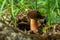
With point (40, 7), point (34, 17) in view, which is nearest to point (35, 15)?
point (34, 17)

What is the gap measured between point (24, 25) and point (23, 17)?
19 cm

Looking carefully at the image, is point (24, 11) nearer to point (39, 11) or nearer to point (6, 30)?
point (39, 11)

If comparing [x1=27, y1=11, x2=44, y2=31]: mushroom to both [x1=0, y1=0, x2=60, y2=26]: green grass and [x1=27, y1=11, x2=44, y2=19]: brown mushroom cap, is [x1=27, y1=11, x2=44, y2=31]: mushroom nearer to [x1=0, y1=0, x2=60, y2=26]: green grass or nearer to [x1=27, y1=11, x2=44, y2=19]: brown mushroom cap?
[x1=27, y1=11, x2=44, y2=19]: brown mushroom cap

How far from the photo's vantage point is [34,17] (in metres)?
2.34

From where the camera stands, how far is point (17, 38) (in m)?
1.65

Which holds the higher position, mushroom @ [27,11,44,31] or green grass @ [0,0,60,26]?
green grass @ [0,0,60,26]

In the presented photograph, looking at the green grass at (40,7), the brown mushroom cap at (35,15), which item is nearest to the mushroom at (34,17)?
the brown mushroom cap at (35,15)

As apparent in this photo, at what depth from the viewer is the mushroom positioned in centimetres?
231

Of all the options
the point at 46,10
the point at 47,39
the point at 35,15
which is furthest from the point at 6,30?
the point at 46,10

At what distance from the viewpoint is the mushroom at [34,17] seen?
231 centimetres

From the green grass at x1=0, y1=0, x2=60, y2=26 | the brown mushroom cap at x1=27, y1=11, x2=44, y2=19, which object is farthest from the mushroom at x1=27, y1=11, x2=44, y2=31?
the green grass at x1=0, y1=0, x2=60, y2=26

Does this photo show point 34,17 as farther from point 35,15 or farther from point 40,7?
point 40,7

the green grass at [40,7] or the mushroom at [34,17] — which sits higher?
the green grass at [40,7]

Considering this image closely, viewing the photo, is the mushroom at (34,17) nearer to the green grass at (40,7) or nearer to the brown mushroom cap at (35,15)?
the brown mushroom cap at (35,15)
